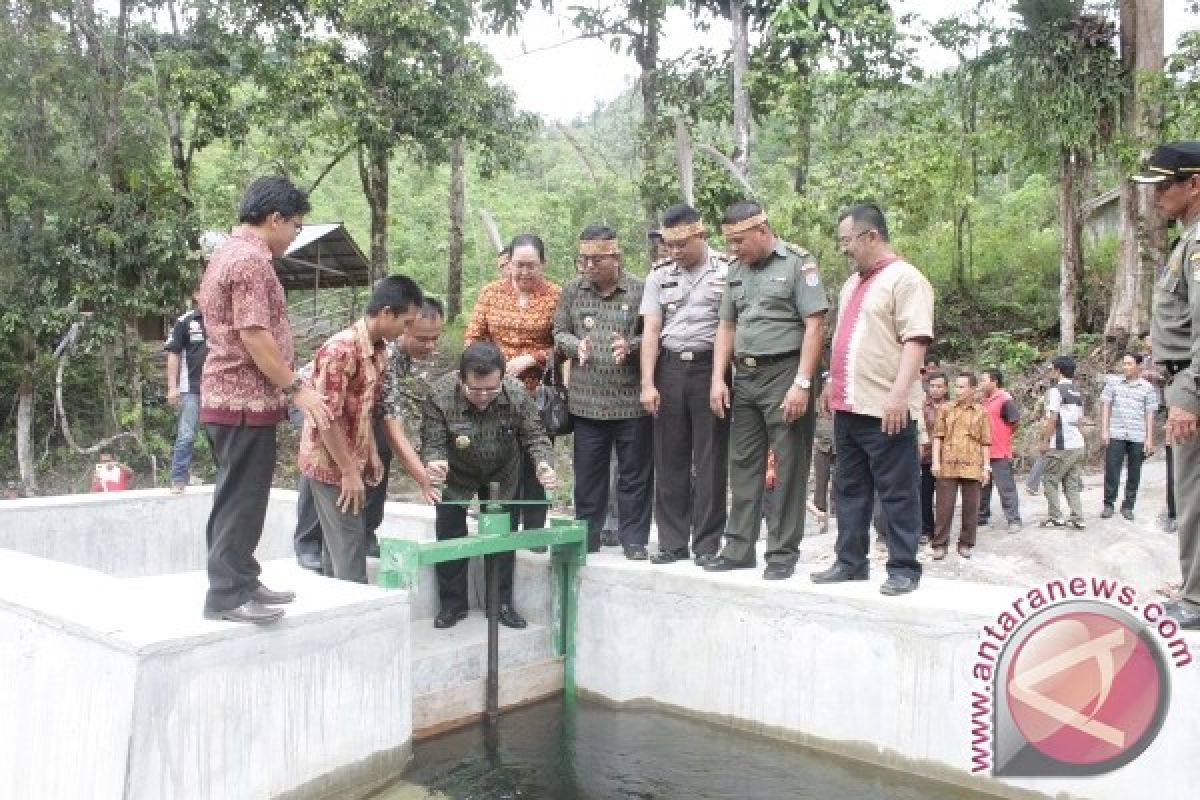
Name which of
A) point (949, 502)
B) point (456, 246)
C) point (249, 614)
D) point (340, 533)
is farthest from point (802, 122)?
point (249, 614)

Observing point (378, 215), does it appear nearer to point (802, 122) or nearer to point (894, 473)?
point (802, 122)

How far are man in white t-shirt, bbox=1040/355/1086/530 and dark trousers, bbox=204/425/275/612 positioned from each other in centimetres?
652

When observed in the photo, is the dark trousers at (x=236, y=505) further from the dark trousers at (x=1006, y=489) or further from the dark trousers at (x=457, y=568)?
the dark trousers at (x=1006, y=489)

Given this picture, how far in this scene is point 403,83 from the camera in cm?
1243

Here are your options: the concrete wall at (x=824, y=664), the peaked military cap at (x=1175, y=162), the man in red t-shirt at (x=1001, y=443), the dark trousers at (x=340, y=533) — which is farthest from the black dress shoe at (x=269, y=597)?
the man in red t-shirt at (x=1001, y=443)

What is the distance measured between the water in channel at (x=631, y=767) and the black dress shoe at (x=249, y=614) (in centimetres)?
93

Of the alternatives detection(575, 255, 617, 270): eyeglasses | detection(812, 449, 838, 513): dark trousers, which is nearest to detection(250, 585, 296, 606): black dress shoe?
detection(575, 255, 617, 270): eyeglasses

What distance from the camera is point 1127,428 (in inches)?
325

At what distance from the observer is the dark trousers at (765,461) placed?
183 inches

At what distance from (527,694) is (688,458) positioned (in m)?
1.46

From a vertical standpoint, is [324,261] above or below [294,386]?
above

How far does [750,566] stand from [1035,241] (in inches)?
551

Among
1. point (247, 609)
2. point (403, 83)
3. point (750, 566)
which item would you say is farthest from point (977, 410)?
point (403, 83)

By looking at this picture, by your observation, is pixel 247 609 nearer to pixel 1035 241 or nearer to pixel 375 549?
pixel 375 549
